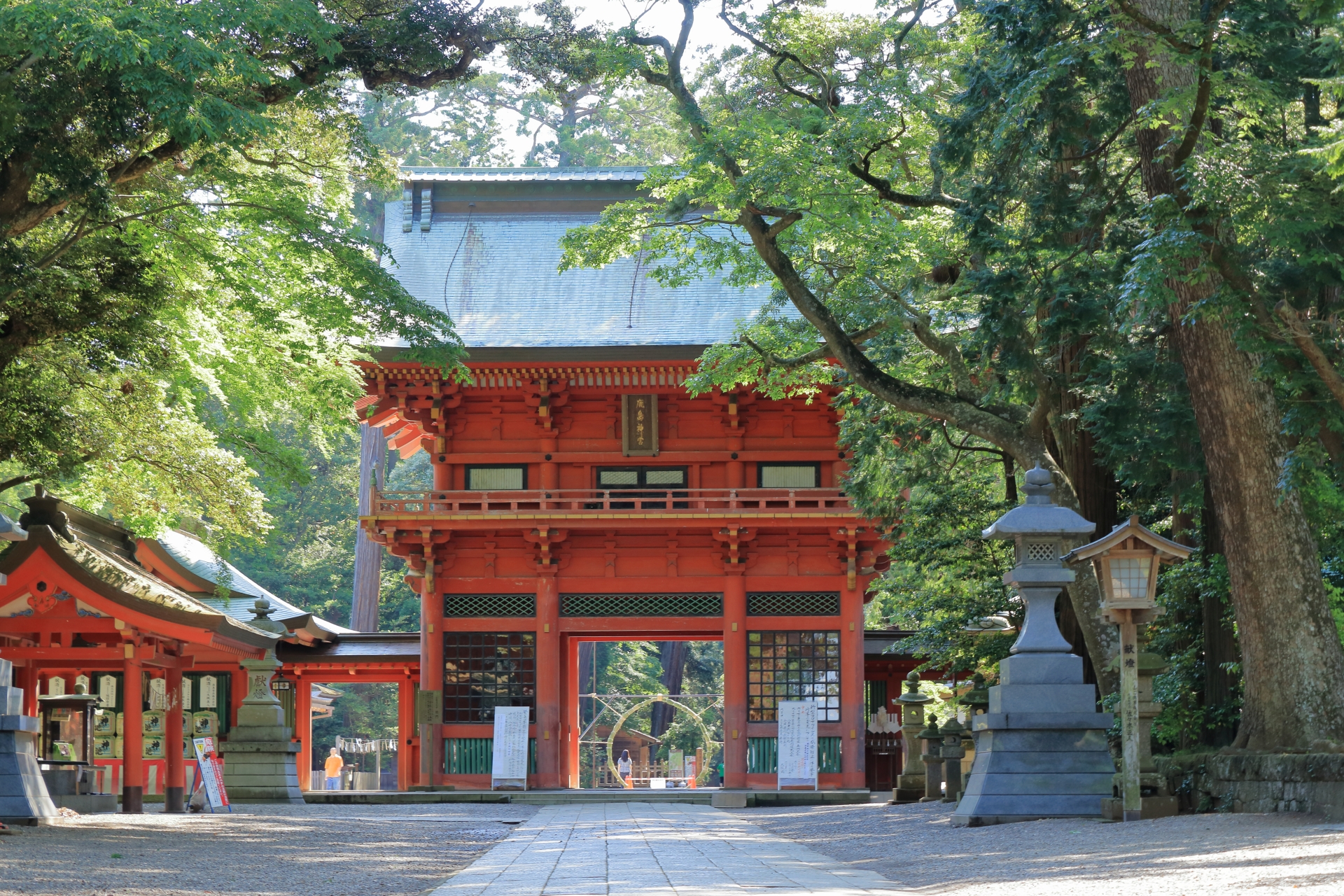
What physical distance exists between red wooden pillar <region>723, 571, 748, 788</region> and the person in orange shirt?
11.7 m

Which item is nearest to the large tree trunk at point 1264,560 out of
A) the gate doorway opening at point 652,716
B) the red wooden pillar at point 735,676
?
the red wooden pillar at point 735,676

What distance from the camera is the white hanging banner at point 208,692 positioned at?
2245 centimetres

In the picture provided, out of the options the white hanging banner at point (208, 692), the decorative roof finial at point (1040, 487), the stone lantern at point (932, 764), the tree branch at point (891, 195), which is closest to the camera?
the decorative roof finial at point (1040, 487)

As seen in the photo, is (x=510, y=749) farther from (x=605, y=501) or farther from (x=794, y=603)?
(x=794, y=603)

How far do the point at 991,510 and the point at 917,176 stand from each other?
14.8ft

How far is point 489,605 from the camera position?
871 inches

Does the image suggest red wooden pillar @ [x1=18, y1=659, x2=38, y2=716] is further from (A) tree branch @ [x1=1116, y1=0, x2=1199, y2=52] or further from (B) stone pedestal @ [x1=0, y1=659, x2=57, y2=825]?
(A) tree branch @ [x1=1116, y1=0, x2=1199, y2=52]

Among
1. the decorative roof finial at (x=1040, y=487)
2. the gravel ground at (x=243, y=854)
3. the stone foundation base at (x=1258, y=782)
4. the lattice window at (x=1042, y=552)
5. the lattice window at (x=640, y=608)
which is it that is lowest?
the gravel ground at (x=243, y=854)

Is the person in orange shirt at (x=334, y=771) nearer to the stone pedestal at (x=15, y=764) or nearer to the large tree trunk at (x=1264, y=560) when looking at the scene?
the stone pedestal at (x=15, y=764)

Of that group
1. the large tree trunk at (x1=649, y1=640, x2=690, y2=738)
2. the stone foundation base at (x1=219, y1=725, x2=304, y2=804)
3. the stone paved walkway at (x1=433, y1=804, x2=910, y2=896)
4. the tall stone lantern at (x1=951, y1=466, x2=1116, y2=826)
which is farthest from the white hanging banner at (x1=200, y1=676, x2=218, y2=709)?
the large tree trunk at (x1=649, y1=640, x2=690, y2=738)

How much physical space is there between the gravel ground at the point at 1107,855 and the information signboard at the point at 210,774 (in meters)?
7.69

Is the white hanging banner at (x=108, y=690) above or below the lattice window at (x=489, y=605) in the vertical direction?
below

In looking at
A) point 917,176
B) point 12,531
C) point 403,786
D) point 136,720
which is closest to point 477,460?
point 403,786

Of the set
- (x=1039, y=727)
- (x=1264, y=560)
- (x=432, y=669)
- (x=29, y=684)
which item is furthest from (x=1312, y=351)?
(x=29, y=684)
